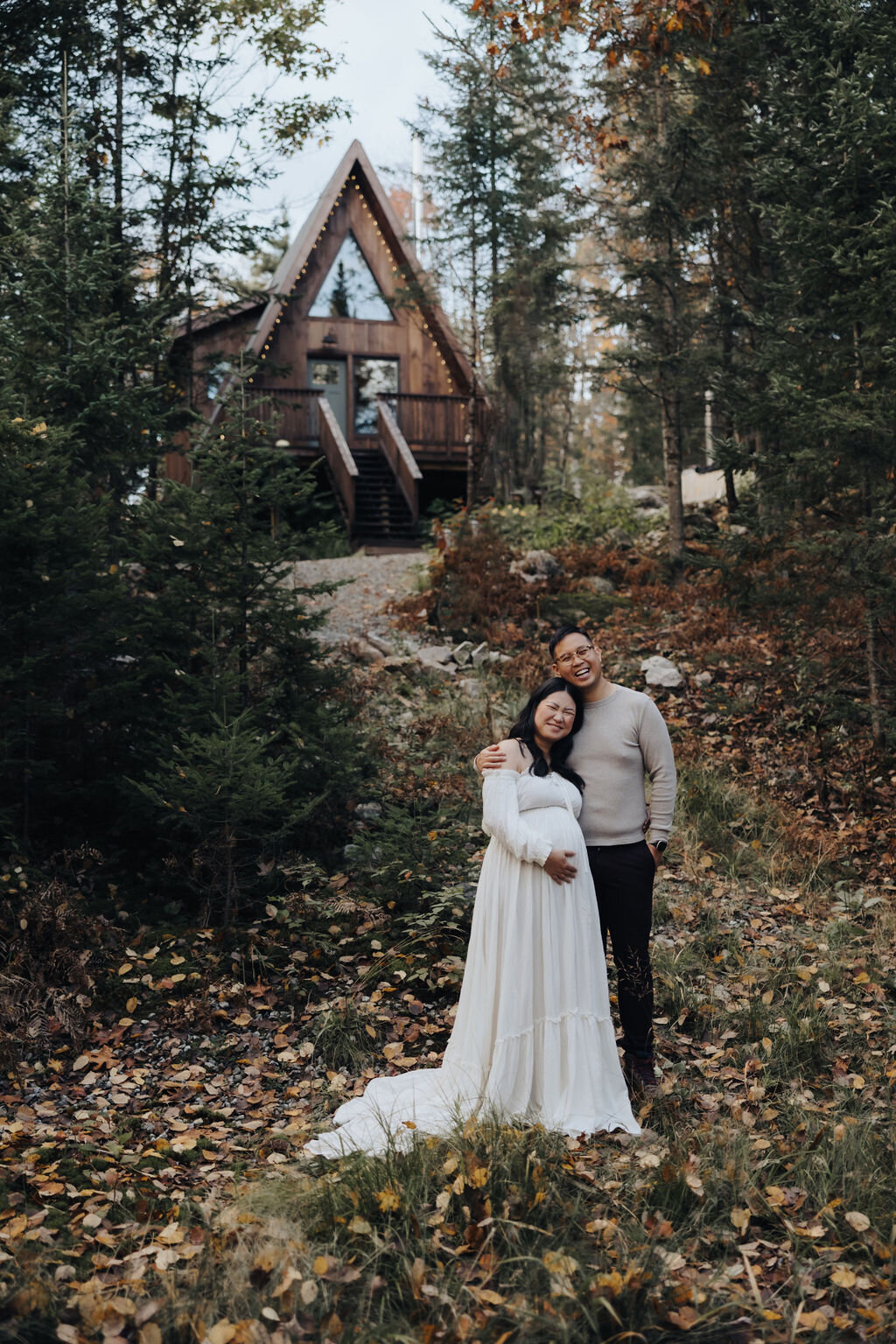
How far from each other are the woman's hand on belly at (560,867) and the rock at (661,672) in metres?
6.75

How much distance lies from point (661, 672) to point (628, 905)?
649 centimetres

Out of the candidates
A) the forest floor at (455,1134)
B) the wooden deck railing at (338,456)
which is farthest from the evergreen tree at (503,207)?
the forest floor at (455,1134)

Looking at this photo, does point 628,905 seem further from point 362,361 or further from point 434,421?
point 362,361

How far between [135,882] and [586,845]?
3.87 m

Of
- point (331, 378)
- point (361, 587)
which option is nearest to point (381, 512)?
point (331, 378)

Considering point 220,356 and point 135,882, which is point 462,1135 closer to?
point 135,882

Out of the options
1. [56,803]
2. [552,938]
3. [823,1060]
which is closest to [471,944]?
[552,938]

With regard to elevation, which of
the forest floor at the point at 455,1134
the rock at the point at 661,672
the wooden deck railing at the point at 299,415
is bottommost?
the forest floor at the point at 455,1134

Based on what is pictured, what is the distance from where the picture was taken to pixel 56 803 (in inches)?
293

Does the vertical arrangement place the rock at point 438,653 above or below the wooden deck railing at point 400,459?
below

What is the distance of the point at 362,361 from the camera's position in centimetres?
2330

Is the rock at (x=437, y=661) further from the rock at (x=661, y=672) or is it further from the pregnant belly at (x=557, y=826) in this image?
the pregnant belly at (x=557, y=826)

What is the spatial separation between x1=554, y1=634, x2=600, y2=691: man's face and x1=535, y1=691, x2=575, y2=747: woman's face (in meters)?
0.12

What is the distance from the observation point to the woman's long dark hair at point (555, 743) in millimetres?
4680
